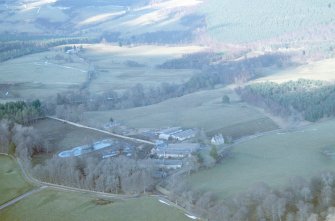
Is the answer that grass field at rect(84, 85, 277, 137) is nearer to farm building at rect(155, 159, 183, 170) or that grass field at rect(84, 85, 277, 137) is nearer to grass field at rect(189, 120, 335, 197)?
grass field at rect(189, 120, 335, 197)

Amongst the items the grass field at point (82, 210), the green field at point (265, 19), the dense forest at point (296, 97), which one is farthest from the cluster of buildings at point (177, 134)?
the green field at point (265, 19)

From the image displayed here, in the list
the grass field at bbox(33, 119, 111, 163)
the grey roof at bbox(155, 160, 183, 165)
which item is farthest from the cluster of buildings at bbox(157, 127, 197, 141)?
the grey roof at bbox(155, 160, 183, 165)

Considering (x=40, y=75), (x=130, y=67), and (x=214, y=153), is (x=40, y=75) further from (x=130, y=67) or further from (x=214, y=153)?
(x=214, y=153)

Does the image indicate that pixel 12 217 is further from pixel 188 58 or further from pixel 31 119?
pixel 188 58

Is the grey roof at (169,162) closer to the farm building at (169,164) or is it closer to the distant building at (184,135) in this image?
the farm building at (169,164)

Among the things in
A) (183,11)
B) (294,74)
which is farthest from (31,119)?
(183,11)

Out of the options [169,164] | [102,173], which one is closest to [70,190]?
[102,173]
